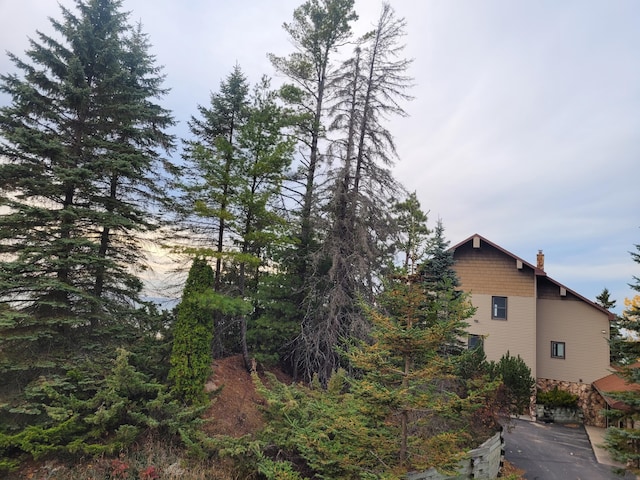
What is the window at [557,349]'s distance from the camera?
18.3 meters

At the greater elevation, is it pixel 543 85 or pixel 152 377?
pixel 543 85

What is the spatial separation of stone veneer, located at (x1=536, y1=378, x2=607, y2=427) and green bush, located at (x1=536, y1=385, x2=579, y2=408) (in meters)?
0.31

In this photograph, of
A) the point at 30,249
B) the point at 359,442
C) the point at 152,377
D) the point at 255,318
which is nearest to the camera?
the point at 359,442

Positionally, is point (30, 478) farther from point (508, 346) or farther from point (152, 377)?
point (508, 346)

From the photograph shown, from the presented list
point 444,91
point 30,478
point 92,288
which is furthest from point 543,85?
point 30,478

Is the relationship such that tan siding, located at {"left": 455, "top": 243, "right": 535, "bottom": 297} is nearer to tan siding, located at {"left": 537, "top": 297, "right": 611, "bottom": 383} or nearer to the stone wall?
tan siding, located at {"left": 537, "top": 297, "right": 611, "bottom": 383}

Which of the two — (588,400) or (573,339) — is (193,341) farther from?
(588,400)

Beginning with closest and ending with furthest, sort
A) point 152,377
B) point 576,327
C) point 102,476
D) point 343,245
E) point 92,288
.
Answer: point 102,476 → point 152,377 → point 92,288 → point 343,245 → point 576,327

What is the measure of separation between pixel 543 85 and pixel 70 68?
16.6 m

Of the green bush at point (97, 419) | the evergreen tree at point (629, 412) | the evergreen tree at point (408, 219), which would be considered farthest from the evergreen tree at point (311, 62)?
the evergreen tree at point (629, 412)

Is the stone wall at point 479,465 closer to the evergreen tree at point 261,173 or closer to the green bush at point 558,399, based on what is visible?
the evergreen tree at point 261,173

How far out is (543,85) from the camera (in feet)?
44.4

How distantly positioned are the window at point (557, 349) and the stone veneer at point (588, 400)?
1295 millimetres

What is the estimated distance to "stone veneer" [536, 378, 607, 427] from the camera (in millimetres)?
16906
